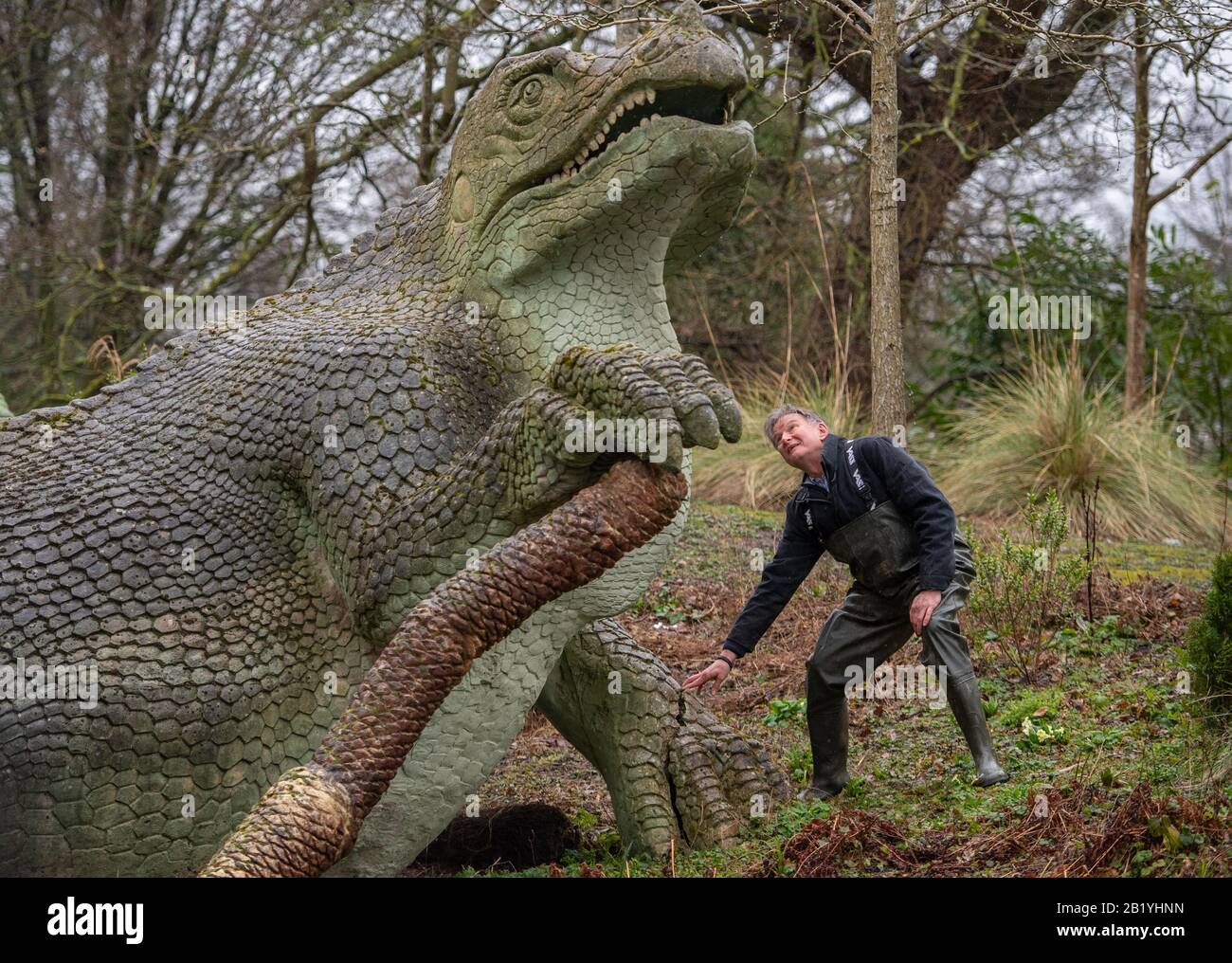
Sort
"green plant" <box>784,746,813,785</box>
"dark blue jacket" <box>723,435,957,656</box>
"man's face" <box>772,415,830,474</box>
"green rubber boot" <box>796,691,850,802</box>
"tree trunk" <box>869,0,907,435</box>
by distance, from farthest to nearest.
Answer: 1. "tree trunk" <box>869,0,907,435</box>
2. "green plant" <box>784,746,813,785</box>
3. "green rubber boot" <box>796,691,850,802</box>
4. "man's face" <box>772,415,830,474</box>
5. "dark blue jacket" <box>723,435,957,656</box>

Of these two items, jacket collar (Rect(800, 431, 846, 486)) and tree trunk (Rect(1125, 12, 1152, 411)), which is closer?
jacket collar (Rect(800, 431, 846, 486))

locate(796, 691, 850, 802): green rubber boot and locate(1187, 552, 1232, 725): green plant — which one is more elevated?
locate(1187, 552, 1232, 725): green plant

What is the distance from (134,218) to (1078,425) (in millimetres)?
9640

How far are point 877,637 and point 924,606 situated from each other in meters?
0.41

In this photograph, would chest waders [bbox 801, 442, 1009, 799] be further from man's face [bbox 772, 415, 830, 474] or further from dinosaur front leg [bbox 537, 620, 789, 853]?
dinosaur front leg [bbox 537, 620, 789, 853]

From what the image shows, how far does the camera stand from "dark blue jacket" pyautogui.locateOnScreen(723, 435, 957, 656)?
4758 millimetres

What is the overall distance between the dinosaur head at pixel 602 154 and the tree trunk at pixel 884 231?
2594 millimetres

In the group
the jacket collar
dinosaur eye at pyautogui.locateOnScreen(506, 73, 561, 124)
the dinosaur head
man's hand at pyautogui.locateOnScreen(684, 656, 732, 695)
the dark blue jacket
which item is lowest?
man's hand at pyautogui.locateOnScreen(684, 656, 732, 695)

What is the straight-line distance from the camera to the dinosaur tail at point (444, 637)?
11.7ft

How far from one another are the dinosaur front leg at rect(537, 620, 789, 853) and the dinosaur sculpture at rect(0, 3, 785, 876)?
24 mm

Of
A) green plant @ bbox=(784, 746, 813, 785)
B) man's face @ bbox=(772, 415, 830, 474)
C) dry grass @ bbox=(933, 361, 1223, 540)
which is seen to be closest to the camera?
man's face @ bbox=(772, 415, 830, 474)

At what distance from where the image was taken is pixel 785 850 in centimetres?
453

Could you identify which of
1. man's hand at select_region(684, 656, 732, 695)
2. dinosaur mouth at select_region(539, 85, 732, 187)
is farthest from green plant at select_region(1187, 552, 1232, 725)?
dinosaur mouth at select_region(539, 85, 732, 187)
